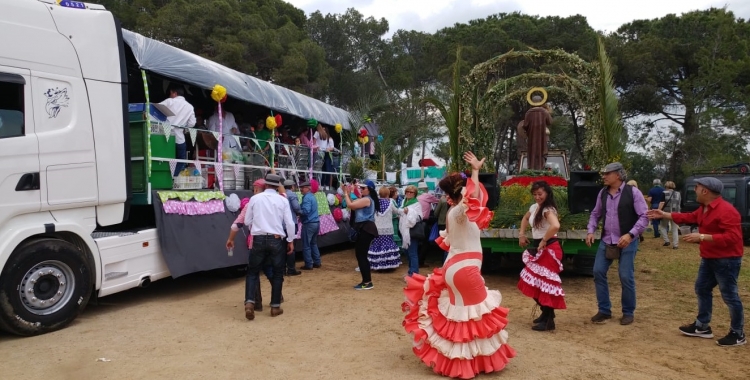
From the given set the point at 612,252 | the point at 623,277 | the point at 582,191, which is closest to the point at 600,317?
the point at 623,277

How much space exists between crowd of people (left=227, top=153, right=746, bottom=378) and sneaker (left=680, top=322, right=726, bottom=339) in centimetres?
1

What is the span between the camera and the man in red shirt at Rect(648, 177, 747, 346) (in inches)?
198

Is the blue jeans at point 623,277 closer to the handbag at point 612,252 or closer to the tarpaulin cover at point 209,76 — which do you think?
the handbag at point 612,252

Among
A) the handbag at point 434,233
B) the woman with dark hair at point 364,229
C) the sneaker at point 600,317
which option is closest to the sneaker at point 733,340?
the sneaker at point 600,317

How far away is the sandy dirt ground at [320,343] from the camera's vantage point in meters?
4.37

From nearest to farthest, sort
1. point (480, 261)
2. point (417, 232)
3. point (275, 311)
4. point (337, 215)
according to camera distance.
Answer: point (480, 261)
point (275, 311)
point (417, 232)
point (337, 215)

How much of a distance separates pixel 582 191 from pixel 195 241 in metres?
5.63

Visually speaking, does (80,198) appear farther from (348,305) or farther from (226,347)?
(348,305)

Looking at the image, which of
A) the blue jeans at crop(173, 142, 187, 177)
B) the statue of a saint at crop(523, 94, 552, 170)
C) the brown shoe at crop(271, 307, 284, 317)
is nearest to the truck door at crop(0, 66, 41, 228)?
the blue jeans at crop(173, 142, 187, 177)

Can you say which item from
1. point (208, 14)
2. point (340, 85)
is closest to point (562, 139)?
point (340, 85)

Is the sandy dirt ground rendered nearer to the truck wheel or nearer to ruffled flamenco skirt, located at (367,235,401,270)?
the truck wheel

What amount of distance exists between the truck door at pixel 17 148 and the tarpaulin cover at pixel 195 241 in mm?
1823

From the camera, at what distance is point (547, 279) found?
552 centimetres

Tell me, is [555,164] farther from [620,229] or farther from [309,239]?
[620,229]
